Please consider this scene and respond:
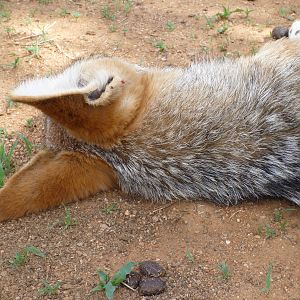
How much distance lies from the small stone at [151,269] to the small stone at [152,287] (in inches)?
2.0

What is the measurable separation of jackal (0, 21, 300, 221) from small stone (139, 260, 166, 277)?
78cm

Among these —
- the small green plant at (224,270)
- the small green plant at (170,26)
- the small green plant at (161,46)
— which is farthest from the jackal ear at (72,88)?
the small green plant at (170,26)

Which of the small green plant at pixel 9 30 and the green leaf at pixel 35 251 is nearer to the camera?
the green leaf at pixel 35 251

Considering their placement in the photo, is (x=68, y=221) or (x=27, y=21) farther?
(x=27, y=21)

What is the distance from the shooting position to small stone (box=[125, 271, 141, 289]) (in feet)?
13.1

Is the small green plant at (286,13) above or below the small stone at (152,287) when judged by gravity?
above

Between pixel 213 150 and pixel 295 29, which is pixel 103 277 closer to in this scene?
pixel 213 150

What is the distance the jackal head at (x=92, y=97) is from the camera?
4.12 meters

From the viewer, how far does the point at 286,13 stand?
7.29 metres

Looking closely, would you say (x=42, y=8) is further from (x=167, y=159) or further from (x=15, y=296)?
(x=15, y=296)

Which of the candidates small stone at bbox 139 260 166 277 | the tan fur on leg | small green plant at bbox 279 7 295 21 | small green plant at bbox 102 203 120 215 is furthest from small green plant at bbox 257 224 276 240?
small green plant at bbox 279 7 295 21

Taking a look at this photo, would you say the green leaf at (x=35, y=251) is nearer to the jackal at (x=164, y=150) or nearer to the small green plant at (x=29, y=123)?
the jackal at (x=164, y=150)

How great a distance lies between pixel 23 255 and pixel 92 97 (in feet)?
4.32

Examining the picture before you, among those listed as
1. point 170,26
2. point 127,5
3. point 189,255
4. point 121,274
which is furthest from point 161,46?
point 121,274
